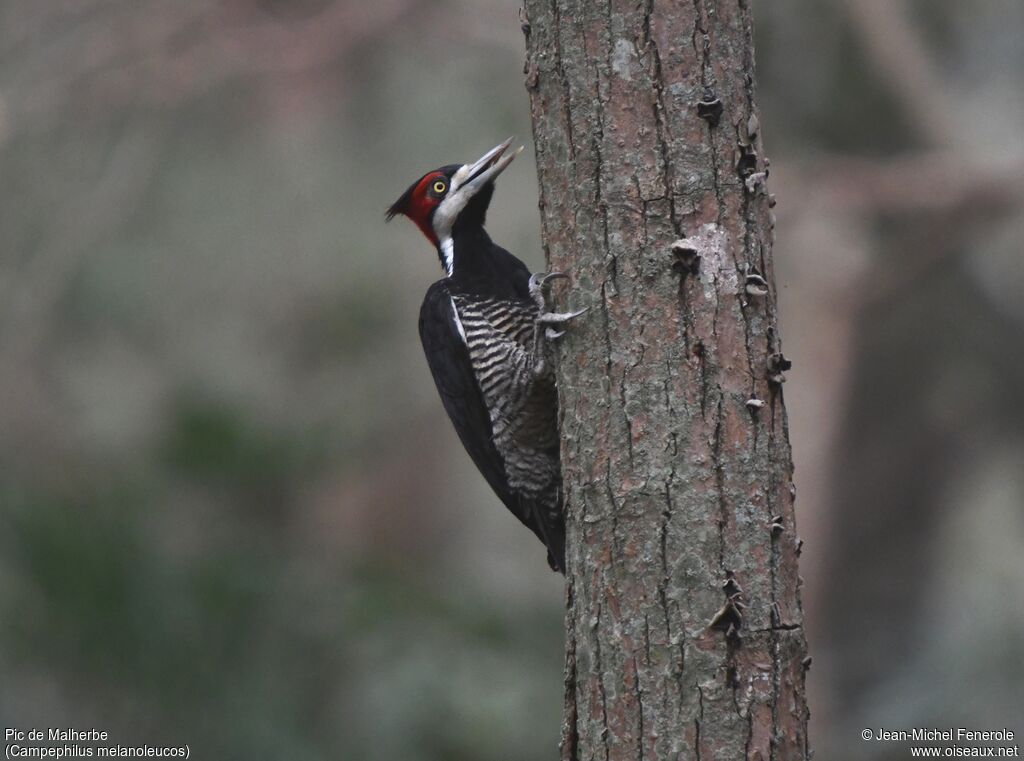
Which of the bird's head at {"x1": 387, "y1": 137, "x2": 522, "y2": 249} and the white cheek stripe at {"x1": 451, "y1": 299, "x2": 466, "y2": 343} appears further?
the bird's head at {"x1": 387, "y1": 137, "x2": 522, "y2": 249}

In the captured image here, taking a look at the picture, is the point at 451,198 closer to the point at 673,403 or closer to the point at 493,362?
the point at 493,362

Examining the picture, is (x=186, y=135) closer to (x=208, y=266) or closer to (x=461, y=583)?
(x=208, y=266)

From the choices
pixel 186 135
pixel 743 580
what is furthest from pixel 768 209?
pixel 186 135

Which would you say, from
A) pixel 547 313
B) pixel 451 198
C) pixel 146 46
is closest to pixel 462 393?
pixel 451 198

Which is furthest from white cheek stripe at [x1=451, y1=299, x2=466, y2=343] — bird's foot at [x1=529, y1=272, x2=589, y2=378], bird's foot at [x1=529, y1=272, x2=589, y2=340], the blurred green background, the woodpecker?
the blurred green background

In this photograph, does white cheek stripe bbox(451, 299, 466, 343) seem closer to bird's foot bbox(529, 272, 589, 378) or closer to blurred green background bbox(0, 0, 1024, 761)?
bird's foot bbox(529, 272, 589, 378)

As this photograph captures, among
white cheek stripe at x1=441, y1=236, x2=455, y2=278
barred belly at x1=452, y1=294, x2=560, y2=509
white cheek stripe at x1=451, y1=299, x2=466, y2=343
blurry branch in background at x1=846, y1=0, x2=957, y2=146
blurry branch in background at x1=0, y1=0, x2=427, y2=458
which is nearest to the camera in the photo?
barred belly at x1=452, y1=294, x2=560, y2=509

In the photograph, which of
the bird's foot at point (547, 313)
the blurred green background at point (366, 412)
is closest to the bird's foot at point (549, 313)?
the bird's foot at point (547, 313)

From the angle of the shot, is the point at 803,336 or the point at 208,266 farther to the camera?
the point at 208,266

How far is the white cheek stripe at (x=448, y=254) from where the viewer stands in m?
4.18

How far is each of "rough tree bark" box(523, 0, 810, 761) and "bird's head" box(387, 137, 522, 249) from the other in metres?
1.48

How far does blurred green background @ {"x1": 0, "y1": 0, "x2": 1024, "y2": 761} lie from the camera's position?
7000mm

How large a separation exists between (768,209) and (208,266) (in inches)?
332

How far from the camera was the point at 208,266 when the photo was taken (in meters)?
10.5
